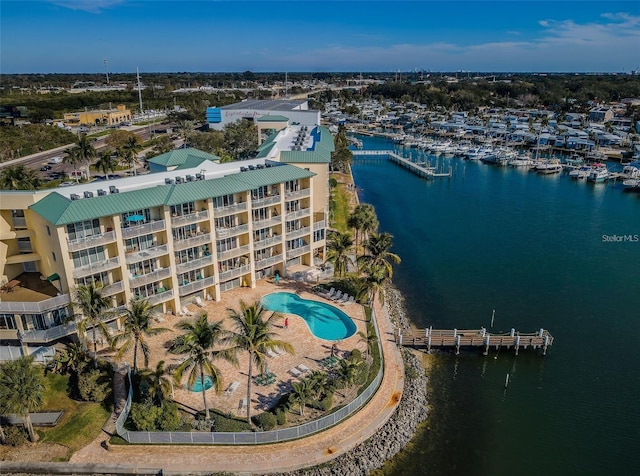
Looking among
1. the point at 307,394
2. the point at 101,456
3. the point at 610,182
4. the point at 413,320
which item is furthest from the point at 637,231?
the point at 101,456

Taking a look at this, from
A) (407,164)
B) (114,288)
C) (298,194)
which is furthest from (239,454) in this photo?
(407,164)

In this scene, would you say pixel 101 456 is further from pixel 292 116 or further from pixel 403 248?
pixel 292 116

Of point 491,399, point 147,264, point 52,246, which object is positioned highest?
point 52,246

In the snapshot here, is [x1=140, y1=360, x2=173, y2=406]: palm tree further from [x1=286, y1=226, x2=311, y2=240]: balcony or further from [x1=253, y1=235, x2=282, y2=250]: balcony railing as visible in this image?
[x1=286, y1=226, x2=311, y2=240]: balcony

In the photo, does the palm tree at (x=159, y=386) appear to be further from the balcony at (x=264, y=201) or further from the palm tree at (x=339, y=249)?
the palm tree at (x=339, y=249)

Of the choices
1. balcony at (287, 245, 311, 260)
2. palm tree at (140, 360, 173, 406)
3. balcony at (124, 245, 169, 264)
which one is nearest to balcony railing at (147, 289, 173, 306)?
balcony at (124, 245, 169, 264)

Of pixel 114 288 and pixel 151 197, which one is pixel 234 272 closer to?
pixel 151 197
